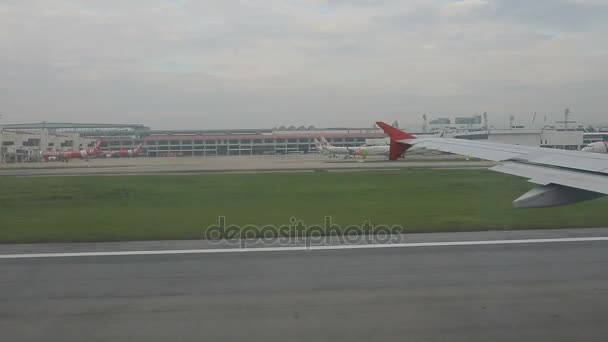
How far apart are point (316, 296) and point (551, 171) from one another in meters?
3.09

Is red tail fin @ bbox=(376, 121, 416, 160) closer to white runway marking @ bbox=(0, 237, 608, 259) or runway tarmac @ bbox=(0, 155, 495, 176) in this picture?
white runway marking @ bbox=(0, 237, 608, 259)

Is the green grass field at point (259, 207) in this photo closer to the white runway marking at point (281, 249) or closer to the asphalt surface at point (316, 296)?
the white runway marking at point (281, 249)

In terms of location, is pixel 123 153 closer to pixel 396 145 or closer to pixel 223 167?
pixel 223 167

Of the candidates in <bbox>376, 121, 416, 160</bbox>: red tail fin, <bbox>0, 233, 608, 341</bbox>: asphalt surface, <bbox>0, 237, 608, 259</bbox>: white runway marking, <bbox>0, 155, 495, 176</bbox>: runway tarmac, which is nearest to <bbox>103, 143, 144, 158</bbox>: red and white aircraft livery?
<bbox>0, 155, 495, 176</bbox>: runway tarmac

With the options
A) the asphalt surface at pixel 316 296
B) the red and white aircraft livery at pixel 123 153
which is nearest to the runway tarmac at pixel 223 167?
the asphalt surface at pixel 316 296

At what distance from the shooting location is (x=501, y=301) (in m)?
5.82

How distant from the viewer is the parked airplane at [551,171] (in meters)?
5.18

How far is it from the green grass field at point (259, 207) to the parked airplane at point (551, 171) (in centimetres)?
328

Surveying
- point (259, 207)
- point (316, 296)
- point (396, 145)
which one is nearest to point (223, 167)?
point (259, 207)

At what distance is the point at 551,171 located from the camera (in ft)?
19.6

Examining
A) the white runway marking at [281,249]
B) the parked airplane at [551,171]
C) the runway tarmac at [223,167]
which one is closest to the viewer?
the parked airplane at [551,171]

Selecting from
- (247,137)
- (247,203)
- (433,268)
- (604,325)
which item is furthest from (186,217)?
(247,137)

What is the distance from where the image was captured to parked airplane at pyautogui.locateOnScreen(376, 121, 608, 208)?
17.0 ft

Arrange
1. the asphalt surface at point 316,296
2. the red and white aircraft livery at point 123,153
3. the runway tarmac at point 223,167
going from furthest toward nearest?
the red and white aircraft livery at point 123,153 < the runway tarmac at point 223,167 < the asphalt surface at point 316,296
